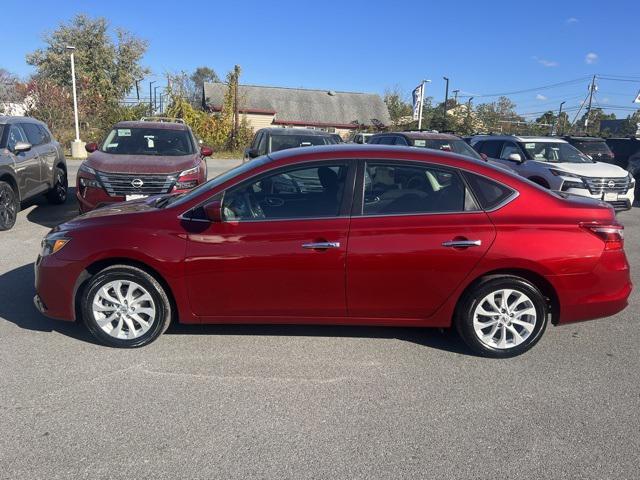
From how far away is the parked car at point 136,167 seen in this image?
24.7ft

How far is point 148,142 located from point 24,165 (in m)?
2.07

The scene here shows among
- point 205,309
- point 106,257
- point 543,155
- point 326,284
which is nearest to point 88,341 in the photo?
point 106,257

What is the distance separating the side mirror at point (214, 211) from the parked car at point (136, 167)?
3.91 metres

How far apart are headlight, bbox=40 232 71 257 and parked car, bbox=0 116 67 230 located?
15.7ft

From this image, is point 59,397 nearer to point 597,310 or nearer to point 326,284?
point 326,284

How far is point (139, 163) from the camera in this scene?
791 cm

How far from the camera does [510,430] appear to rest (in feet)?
10.4

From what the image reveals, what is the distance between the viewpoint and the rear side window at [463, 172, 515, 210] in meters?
4.07

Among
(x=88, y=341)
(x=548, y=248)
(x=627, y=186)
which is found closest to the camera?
(x=548, y=248)

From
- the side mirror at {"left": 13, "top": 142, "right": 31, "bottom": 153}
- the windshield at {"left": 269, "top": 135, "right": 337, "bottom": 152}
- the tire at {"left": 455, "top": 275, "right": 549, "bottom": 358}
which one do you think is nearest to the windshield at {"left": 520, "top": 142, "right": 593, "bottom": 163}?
the windshield at {"left": 269, "top": 135, "right": 337, "bottom": 152}

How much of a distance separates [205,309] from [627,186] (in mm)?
10181

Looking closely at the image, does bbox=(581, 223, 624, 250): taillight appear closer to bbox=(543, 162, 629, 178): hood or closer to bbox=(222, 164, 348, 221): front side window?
bbox=(222, 164, 348, 221): front side window

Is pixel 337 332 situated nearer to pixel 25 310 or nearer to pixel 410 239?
pixel 410 239

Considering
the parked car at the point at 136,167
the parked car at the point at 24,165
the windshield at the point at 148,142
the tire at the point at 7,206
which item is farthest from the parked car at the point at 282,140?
the tire at the point at 7,206
